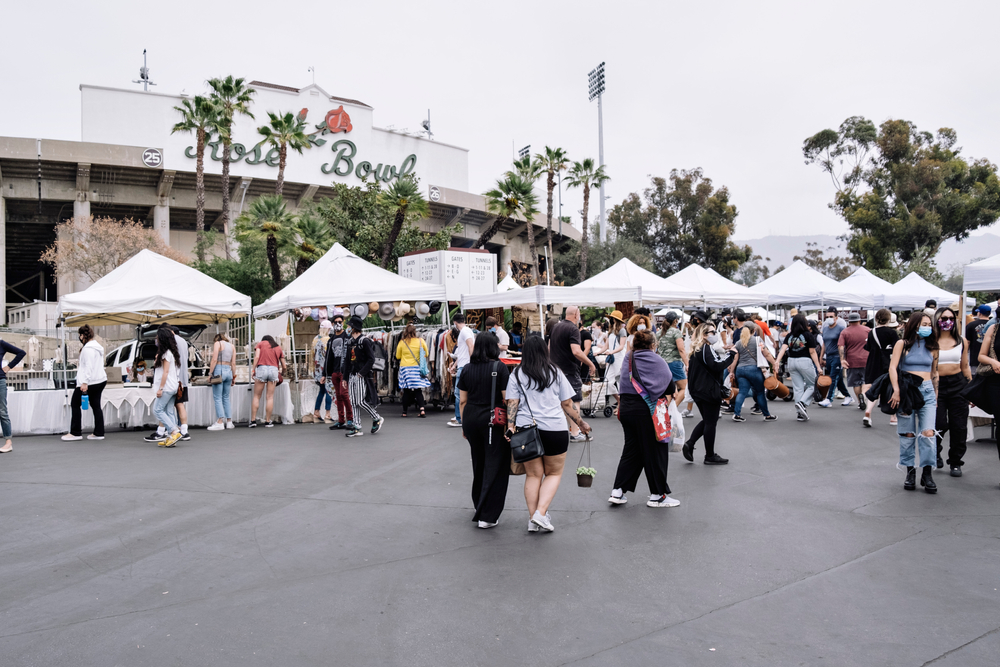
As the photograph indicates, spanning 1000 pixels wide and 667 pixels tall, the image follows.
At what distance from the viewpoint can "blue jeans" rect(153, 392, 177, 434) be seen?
10383 millimetres

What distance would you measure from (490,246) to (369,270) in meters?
40.4

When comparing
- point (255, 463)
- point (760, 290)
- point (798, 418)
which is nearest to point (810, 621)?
point (255, 463)

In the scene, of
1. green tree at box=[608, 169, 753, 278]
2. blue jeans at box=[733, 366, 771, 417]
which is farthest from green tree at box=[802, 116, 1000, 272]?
blue jeans at box=[733, 366, 771, 417]

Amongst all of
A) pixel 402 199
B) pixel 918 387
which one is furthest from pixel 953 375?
pixel 402 199

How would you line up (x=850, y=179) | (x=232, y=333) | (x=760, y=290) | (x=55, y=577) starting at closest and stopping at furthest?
(x=55, y=577) < (x=760, y=290) < (x=232, y=333) < (x=850, y=179)

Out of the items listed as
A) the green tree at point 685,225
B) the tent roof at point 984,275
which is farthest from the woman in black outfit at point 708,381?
the green tree at point 685,225

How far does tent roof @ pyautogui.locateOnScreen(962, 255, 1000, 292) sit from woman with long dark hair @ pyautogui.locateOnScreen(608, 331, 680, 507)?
638cm

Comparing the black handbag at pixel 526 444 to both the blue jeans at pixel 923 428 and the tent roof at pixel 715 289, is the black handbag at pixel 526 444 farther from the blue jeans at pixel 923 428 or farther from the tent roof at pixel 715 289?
the tent roof at pixel 715 289

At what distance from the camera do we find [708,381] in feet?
25.9

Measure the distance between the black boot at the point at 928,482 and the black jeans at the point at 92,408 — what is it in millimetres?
11112

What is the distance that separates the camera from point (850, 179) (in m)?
44.0

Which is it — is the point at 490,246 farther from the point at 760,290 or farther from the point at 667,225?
the point at 760,290

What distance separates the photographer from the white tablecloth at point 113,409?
Result: 1175cm

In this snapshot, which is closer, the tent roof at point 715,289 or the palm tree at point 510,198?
the tent roof at point 715,289
